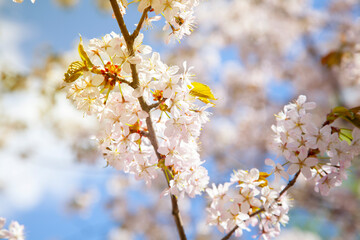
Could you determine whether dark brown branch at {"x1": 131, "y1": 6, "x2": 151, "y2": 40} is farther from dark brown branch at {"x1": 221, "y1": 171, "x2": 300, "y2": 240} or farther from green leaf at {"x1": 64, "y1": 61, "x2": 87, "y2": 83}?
dark brown branch at {"x1": 221, "y1": 171, "x2": 300, "y2": 240}

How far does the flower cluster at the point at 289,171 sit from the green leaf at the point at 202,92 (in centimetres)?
33

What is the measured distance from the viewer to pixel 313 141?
1015mm

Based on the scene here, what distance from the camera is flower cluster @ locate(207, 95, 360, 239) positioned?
1031 mm

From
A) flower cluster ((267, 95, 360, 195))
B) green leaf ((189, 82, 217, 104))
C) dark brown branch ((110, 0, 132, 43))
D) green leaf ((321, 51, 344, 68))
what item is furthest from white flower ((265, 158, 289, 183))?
green leaf ((321, 51, 344, 68))

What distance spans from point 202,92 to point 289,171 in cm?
43

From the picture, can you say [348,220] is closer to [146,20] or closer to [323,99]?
[323,99]

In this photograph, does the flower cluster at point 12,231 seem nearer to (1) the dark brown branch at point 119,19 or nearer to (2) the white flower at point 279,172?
(1) the dark brown branch at point 119,19

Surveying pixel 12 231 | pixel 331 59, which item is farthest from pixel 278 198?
pixel 331 59

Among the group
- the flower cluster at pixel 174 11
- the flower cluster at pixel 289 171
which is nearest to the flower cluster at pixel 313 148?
the flower cluster at pixel 289 171

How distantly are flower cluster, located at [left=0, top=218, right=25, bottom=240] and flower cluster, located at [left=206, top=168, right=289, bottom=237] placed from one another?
848mm

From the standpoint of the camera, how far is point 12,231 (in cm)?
131

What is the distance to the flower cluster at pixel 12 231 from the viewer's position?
4.16 feet

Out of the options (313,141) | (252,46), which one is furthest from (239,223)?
(252,46)

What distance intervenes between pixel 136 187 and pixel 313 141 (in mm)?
7453
